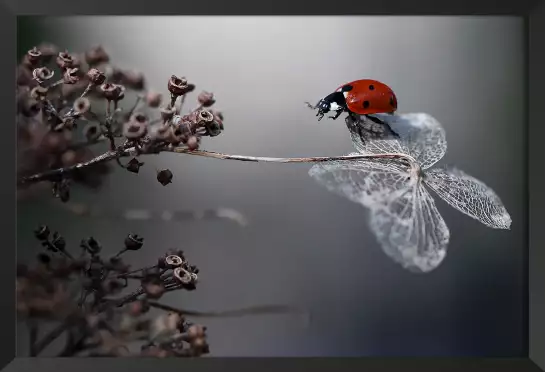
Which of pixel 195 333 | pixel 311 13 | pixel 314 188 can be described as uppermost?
pixel 311 13

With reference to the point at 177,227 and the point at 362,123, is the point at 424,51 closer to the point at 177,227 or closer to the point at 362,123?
the point at 362,123

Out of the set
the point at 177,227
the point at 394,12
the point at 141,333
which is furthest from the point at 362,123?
the point at 141,333

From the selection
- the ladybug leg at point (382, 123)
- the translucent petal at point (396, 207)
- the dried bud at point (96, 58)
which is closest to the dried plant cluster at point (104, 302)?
the dried bud at point (96, 58)

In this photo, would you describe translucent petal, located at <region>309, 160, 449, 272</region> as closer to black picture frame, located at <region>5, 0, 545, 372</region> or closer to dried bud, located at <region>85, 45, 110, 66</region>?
black picture frame, located at <region>5, 0, 545, 372</region>

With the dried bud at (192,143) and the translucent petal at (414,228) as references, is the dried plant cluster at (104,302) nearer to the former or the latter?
the dried bud at (192,143)

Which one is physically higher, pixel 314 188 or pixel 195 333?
pixel 314 188

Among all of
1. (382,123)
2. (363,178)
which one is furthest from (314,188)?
(382,123)

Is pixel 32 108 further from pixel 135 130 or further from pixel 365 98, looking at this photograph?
pixel 365 98
